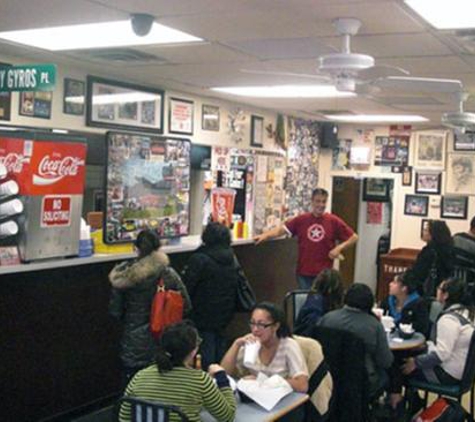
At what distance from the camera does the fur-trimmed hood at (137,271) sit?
168 inches

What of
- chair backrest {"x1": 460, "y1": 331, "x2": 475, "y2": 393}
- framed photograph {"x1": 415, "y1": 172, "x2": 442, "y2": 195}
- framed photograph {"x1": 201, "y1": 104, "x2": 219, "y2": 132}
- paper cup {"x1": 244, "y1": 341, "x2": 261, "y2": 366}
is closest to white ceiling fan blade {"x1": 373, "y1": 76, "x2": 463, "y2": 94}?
paper cup {"x1": 244, "y1": 341, "x2": 261, "y2": 366}

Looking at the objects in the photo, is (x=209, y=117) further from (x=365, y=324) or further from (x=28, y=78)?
(x=365, y=324)

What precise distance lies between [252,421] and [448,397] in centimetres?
213

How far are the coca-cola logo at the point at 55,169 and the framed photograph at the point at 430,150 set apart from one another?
18.4ft

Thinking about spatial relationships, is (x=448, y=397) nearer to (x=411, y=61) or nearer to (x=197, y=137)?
(x=411, y=61)

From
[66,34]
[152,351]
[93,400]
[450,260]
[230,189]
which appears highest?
[66,34]

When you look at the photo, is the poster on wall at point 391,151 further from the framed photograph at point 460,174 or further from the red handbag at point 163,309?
the red handbag at point 163,309

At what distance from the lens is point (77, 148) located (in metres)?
4.41

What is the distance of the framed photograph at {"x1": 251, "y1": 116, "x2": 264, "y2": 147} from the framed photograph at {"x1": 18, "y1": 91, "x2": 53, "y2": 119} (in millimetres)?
3059

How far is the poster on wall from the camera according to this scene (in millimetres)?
8938

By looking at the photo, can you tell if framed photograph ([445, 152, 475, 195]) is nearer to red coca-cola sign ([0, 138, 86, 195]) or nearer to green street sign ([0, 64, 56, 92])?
red coca-cola sign ([0, 138, 86, 195])

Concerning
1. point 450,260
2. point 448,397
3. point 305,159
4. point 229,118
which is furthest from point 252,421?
point 305,159

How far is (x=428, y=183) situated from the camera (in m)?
8.83

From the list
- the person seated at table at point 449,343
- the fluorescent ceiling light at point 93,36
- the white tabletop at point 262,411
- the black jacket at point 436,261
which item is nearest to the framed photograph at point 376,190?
the black jacket at point 436,261
